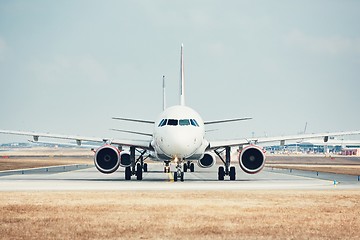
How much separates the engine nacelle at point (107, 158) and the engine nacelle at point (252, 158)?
7.45 m

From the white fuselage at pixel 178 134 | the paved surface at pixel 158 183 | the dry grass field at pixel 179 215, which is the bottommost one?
the dry grass field at pixel 179 215

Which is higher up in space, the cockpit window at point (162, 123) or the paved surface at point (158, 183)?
the cockpit window at point (162, 123)

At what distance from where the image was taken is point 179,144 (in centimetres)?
3988

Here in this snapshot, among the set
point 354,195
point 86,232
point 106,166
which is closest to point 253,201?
point 354,195

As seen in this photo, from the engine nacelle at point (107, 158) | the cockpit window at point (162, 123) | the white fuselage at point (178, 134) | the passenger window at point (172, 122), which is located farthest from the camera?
the engine nacelle at point (107, 158)

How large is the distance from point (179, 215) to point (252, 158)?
22.9 meters

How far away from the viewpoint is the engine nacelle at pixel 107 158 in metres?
43.4

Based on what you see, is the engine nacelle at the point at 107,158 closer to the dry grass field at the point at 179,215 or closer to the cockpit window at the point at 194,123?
the cockpit window at the point at 194,123

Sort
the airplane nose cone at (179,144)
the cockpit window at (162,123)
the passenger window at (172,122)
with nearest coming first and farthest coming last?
1. the airplane nose cone at (179,144)
2. the passenger window at (172,122)
3. the cockpit window at (162,123)

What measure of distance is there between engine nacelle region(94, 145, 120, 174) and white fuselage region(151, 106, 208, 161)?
2.64 meters

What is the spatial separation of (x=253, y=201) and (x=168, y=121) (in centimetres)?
1439

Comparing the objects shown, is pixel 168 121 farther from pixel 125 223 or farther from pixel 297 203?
pixel 125 223

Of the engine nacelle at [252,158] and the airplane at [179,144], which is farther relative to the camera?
the engine nacelle at [252,158]

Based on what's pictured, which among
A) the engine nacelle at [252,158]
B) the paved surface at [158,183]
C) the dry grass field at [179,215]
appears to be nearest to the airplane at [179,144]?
the engine nacelle at [252,158]
